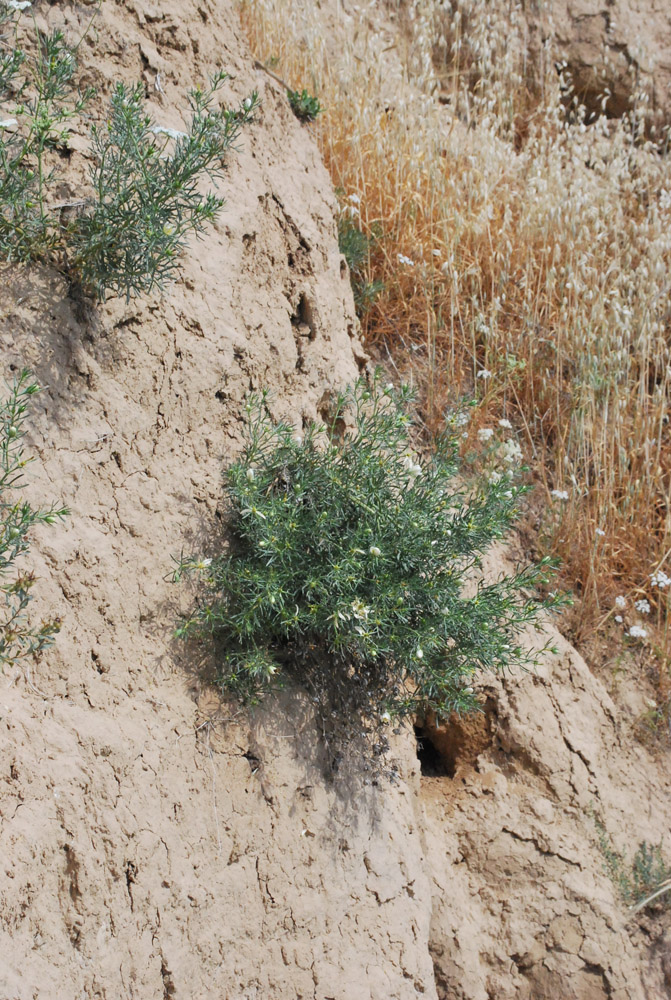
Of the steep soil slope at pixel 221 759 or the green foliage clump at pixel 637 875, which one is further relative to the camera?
the green foliage clump at pixel 637 875

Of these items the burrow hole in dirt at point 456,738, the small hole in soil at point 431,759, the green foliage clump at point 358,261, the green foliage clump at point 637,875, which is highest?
the green foliage clump at point 358,261

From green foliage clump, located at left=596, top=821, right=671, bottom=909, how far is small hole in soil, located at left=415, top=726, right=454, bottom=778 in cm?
66

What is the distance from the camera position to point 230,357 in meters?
3.26

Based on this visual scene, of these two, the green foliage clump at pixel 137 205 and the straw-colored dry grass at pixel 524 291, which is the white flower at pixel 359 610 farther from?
the straw-colored dry grass at pixel 524 291

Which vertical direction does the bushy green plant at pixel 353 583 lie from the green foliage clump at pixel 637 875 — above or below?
above

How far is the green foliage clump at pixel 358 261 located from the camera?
4.36 metres

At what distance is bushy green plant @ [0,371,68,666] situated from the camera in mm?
2248

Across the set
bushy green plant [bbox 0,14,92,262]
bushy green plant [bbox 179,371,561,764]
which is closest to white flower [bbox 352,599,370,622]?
bushy green plant [bbox 179,371,561,764]

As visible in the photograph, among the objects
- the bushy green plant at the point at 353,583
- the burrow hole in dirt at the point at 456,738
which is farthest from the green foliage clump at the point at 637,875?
the bushy green plant at the point at 353,583

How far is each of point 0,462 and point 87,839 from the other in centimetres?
112

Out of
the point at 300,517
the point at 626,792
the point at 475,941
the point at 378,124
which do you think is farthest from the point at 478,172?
the point at 475,941

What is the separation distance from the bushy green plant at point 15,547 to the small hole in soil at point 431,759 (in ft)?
6.10

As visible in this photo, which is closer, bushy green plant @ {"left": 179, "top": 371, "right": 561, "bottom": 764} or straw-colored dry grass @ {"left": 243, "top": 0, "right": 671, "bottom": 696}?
bushy green plant @ {"left": 179, "top": 371, "right": 561, "bottom": 764}

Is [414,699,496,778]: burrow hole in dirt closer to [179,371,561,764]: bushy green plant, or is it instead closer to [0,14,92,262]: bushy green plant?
[179,371,561,764]: bushy green plant
